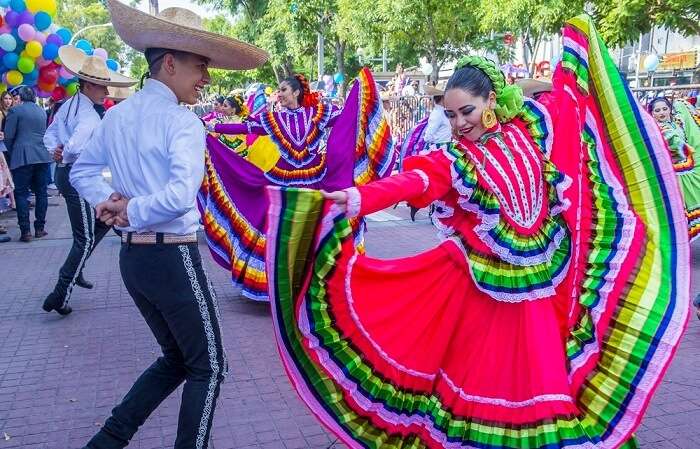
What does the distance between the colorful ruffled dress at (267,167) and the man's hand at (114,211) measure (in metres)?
3.09

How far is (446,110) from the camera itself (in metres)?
2.88

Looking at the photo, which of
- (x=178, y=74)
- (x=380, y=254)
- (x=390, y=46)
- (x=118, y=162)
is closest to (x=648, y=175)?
(x=178, y=74)

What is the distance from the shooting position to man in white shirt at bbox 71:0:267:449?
8.39 ft

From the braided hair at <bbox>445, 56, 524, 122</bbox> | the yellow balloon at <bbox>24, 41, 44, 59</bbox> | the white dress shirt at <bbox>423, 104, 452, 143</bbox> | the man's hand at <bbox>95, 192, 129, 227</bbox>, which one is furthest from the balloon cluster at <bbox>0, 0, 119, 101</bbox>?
the braided hair at <bbox>445, 56, 524, 122</bbox>

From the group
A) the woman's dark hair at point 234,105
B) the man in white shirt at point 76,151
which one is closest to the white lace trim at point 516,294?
the man in white shirt at point 76,151

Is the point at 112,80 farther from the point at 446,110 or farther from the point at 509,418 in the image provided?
the point at 509,418

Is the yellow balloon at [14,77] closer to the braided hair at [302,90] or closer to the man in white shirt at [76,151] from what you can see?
the man in white shirt at [76,151]

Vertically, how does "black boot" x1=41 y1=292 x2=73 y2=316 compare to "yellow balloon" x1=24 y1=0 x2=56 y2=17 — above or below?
below

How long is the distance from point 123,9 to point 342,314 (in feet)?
4.82

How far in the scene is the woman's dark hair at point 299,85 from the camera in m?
6.20

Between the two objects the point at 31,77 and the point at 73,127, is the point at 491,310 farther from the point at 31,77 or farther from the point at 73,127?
the point at 31,77

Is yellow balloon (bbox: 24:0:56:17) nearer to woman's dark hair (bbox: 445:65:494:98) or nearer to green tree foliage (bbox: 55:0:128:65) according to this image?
woman's dark hair (bbox: 445:65:494:98)

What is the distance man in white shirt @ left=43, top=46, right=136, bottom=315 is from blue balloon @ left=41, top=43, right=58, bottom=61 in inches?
181

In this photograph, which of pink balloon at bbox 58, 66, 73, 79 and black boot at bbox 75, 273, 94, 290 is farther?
pink balloon at bbox 58, 66, 73, 79
